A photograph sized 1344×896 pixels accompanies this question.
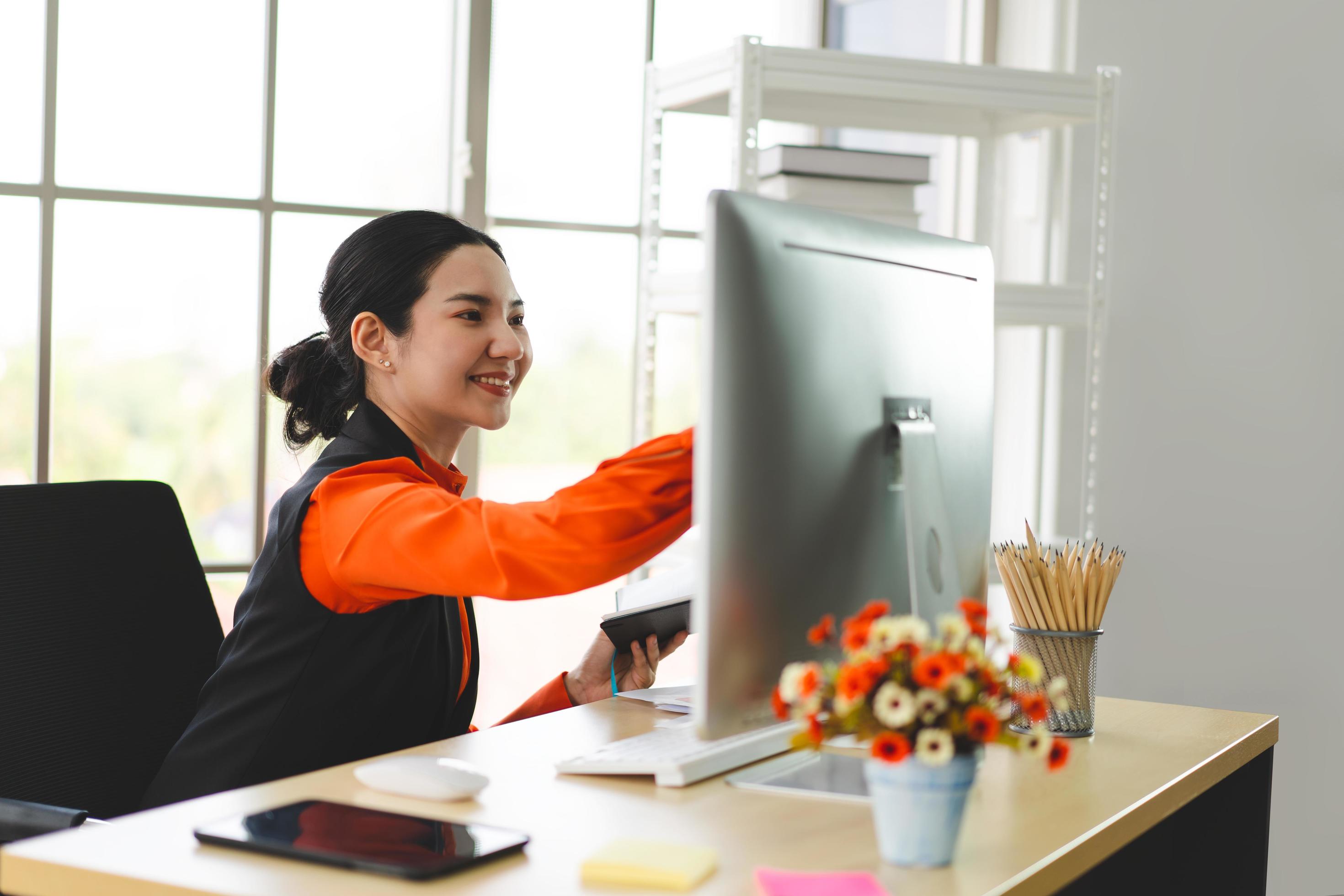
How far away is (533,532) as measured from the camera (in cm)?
108

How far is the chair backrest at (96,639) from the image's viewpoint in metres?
1.39

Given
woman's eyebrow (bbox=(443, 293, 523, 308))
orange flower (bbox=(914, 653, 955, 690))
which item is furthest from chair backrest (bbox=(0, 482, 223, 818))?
orange flower (bbox=(914, 653, 955, 690))

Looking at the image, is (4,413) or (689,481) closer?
(689,481)

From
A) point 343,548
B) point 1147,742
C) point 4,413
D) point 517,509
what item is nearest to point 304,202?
point 4,413

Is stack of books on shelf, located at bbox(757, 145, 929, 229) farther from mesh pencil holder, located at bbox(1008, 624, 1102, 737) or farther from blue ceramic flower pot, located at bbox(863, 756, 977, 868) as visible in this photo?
blue ceramic flower pot, located at bbox(863, 756, 977, 868)

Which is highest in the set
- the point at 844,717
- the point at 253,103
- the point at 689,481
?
the point at 253,103

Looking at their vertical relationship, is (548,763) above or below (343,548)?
below

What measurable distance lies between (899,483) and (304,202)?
1.51 m

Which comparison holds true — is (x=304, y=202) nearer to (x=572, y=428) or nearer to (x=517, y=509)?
(x=572, y=428)

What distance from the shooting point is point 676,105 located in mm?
2195

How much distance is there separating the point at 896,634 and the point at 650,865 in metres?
0.21

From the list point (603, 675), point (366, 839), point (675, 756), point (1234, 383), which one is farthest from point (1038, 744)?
point (1234, 383)

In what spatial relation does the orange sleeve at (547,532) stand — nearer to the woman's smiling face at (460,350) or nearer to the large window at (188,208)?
the woman's smiling face at (460,350)

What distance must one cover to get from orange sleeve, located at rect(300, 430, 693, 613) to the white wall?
1822 mm
